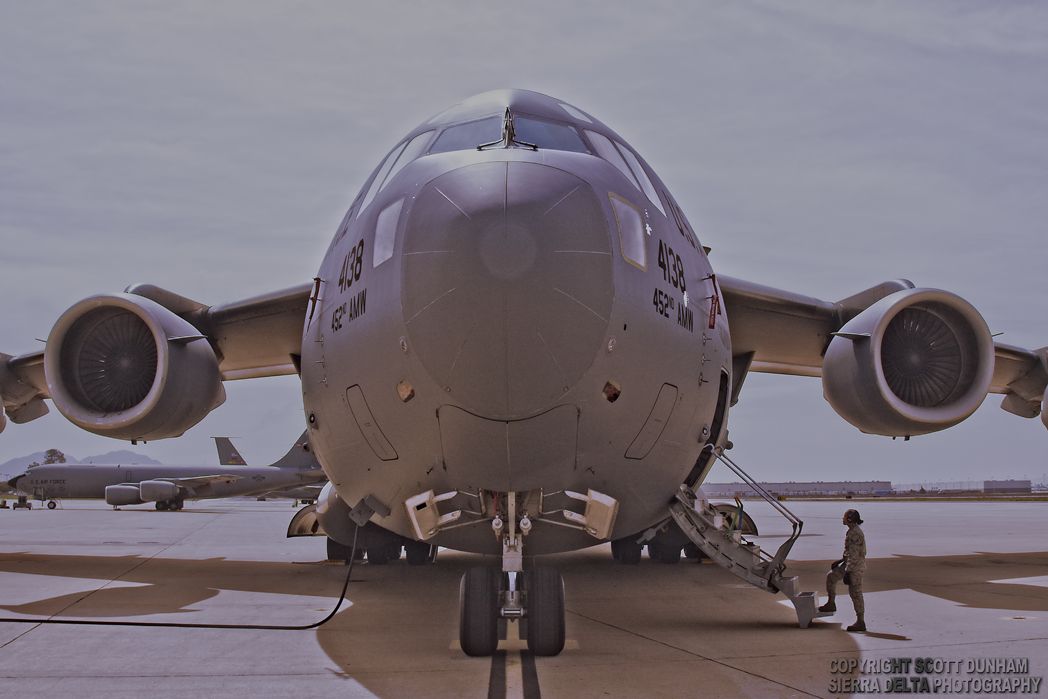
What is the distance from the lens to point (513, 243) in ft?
16.1

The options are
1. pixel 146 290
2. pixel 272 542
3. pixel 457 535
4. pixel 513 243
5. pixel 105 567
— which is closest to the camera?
pixel 513 243

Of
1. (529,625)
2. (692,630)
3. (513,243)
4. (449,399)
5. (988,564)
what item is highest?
(513,243)

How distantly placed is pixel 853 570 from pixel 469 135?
4658 millimetres

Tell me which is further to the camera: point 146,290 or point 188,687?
point 146,290

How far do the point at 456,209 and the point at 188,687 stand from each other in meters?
3.12

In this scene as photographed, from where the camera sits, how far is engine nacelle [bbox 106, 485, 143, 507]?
41125 mm

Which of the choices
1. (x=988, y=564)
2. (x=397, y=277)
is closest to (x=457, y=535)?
(x=397, y=277)

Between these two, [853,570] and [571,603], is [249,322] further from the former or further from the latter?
[853,570]

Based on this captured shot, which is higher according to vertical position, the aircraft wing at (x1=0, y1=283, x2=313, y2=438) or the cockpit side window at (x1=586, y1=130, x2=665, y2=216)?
the cockpit side window at (x1=586, y1=130, x2=665, y2=216)

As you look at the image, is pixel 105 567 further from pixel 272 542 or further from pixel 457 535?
pixel 457 535

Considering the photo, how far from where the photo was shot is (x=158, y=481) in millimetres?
43094

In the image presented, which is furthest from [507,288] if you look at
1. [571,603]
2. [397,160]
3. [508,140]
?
[571,603]

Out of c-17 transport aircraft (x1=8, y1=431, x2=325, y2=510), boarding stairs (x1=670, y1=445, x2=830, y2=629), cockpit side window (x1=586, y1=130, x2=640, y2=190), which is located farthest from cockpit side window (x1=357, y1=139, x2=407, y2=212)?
c-17 transport aircraft (x1=8, y1=431, x2=325, y2=510)

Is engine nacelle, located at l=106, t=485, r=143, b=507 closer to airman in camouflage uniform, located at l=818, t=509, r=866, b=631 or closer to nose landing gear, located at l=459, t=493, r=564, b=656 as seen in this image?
airman in camouflage uniform, located at l=818, t=509, r=866, b=631
